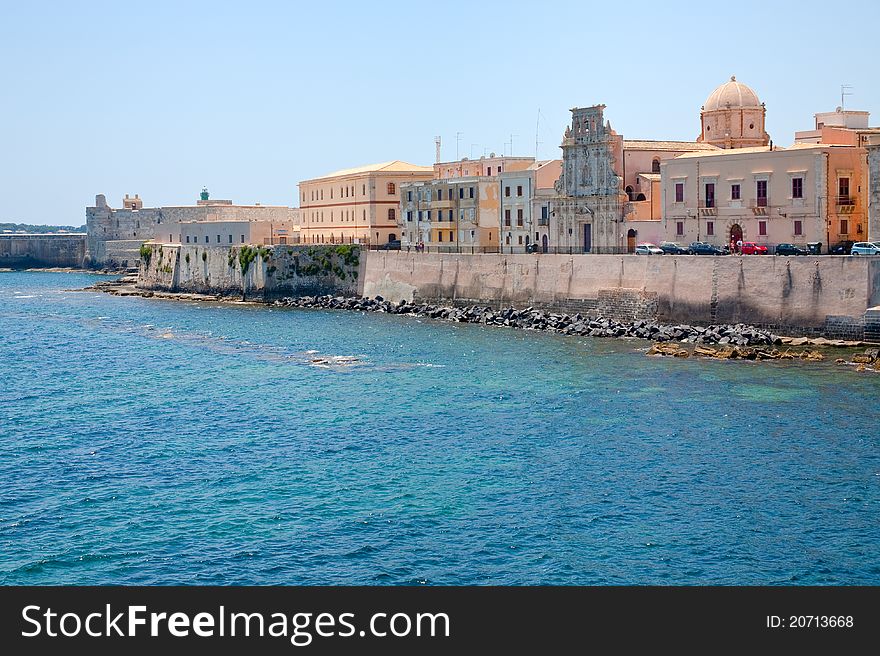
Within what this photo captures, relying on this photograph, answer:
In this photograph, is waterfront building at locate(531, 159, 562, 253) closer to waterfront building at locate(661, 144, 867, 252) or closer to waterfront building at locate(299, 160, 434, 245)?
waterfront building at locate(661, 144, 867, 252)

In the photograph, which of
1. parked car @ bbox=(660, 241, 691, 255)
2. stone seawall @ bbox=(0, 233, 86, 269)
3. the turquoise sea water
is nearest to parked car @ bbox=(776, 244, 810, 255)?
parked car @ bbox=(660, 241, 691, 255)

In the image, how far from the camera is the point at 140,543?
21.3m

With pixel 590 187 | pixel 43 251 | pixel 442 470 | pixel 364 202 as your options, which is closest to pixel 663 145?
pixel 590 187

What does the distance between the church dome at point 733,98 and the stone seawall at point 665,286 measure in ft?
67.0

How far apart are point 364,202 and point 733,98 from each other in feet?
94.5

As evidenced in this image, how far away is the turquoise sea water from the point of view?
2017cm

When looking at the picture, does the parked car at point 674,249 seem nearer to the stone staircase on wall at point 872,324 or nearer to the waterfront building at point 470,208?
the stone staircase on wall at point 872,324

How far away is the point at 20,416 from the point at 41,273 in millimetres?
106905

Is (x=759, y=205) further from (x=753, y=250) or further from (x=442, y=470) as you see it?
(x=442, y=470)

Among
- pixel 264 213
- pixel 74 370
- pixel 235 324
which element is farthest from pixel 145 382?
pixel 264 213

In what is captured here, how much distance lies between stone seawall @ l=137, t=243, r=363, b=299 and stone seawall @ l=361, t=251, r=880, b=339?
5311 mm

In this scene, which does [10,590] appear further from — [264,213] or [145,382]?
[264,213]

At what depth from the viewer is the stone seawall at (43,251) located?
138875 mm

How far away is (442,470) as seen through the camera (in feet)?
87.0
